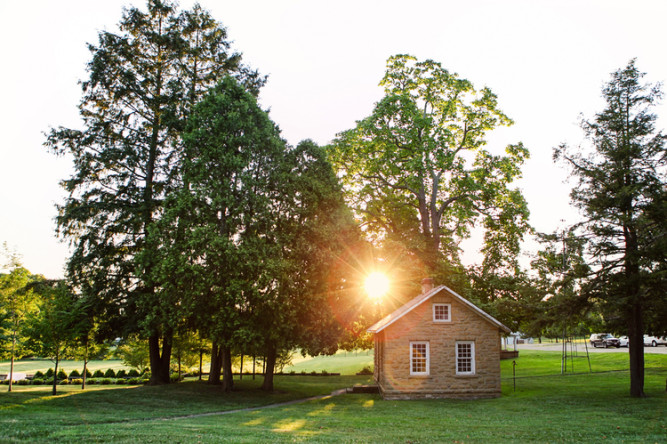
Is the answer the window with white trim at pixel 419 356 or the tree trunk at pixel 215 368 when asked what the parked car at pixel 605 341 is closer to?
the window with white trim at pixel 419 356

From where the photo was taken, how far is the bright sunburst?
30005mm

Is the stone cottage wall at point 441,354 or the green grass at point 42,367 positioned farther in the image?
the green grass at point 42,367

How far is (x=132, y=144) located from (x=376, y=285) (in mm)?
18778

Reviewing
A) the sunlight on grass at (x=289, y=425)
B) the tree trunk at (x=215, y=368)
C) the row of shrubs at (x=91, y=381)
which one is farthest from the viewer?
the row of shrubs at (x=91, y=381)

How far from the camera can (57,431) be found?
10.9m

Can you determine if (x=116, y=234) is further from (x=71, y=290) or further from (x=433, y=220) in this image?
(x=433, y=220)

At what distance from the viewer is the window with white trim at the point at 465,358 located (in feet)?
81.7

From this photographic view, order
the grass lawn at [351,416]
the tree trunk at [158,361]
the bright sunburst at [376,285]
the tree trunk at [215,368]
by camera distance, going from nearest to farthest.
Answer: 1. the grass lawn at [351,416]
2. the tree trunk at [158,361]
3. the tree trunk at [215,368]
4. the bright sunburst at [376,285]

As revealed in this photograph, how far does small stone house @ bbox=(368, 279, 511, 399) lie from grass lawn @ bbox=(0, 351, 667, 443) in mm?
1377

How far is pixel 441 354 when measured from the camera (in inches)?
979

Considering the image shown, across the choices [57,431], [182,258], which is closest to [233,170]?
[182,258]

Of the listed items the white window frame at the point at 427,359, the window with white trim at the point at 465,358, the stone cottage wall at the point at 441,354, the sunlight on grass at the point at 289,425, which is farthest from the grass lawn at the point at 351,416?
the window with white trim at the point at 465,358

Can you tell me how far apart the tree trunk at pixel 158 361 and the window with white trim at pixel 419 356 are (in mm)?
15027

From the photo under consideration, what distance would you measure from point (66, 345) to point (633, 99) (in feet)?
→ 104
